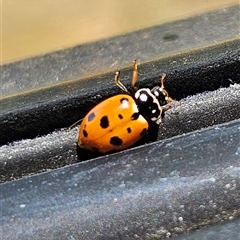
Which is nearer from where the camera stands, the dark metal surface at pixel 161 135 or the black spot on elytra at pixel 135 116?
the dark metal surface at pixel 161 135

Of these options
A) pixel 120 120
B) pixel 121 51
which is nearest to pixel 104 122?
pixel 120 120

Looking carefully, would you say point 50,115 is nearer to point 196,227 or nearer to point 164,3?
point 196,227

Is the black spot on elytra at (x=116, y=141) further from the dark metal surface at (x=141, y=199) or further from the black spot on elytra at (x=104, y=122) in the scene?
the dark metal surface at (x=141, y=199)

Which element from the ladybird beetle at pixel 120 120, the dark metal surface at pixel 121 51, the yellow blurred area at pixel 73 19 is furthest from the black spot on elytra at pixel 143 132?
the yellow blurred area at pixel 73 19

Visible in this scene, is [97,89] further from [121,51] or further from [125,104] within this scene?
[121,51]

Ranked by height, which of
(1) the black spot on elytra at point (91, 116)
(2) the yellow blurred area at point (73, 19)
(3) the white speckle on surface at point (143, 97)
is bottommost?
(1) the black spot on elytra at point (91, 116)

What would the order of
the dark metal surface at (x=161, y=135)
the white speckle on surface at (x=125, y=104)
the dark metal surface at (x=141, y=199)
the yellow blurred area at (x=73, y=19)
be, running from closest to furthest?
the dark metal surface at (x=141, y=199) < the dark metal surface at (x=161, y=135) < the white speckle on surface at (x=125, y=104) < the yellow blurred area at (x=73, y=19)
